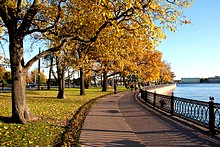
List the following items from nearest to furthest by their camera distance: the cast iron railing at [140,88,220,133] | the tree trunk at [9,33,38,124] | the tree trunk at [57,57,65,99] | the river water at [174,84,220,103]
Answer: the cast iron railing at [140,88,220,133]
the tree trunk at [9,33,38,124]
the tree trunk at [57,57,65,99]
the river water at [174,84,220,103]

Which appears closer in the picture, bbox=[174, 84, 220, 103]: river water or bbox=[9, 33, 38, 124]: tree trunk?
bbox=[9, 33, 38, 124]: tree trunk

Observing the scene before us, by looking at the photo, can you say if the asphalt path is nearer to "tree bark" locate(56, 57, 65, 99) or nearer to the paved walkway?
the paved walkway

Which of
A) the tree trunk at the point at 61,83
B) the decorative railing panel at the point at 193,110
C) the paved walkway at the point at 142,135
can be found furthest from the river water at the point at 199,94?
the paved walkway at the point at 142,135

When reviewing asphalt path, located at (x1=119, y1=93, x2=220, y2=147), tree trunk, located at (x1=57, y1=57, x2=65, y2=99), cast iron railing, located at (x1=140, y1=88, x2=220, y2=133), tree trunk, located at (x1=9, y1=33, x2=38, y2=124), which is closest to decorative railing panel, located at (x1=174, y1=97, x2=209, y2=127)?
cast iron railing, located at (x1=140, y1=88, x2=220, y2=133)

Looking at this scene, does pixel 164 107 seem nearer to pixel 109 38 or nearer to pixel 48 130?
pixel 109 38

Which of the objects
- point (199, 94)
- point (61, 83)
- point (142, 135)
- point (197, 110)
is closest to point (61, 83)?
point (61, 83)

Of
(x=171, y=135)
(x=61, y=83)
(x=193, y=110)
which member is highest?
(x=61, y=83)

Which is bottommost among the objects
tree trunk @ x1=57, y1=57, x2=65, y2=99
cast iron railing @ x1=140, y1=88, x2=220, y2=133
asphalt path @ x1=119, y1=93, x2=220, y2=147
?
asphalt path @ x1=119, y1=93, x2=220, y2=147

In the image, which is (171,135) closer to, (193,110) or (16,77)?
(193,110)

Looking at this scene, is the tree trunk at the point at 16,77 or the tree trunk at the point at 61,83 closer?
the tree trunk at the point at 16,77

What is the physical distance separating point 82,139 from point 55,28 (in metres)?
5.01

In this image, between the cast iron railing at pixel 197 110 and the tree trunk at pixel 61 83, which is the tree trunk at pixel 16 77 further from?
the tree trunk at pixel 61 83

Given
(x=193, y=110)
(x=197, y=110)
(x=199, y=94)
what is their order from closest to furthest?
(x=197, y=110) < (x=193, y=110) < (x=199, y=94)

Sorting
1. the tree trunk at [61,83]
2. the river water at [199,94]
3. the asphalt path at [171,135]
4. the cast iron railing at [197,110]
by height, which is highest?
the tree trunk at [61,83]
